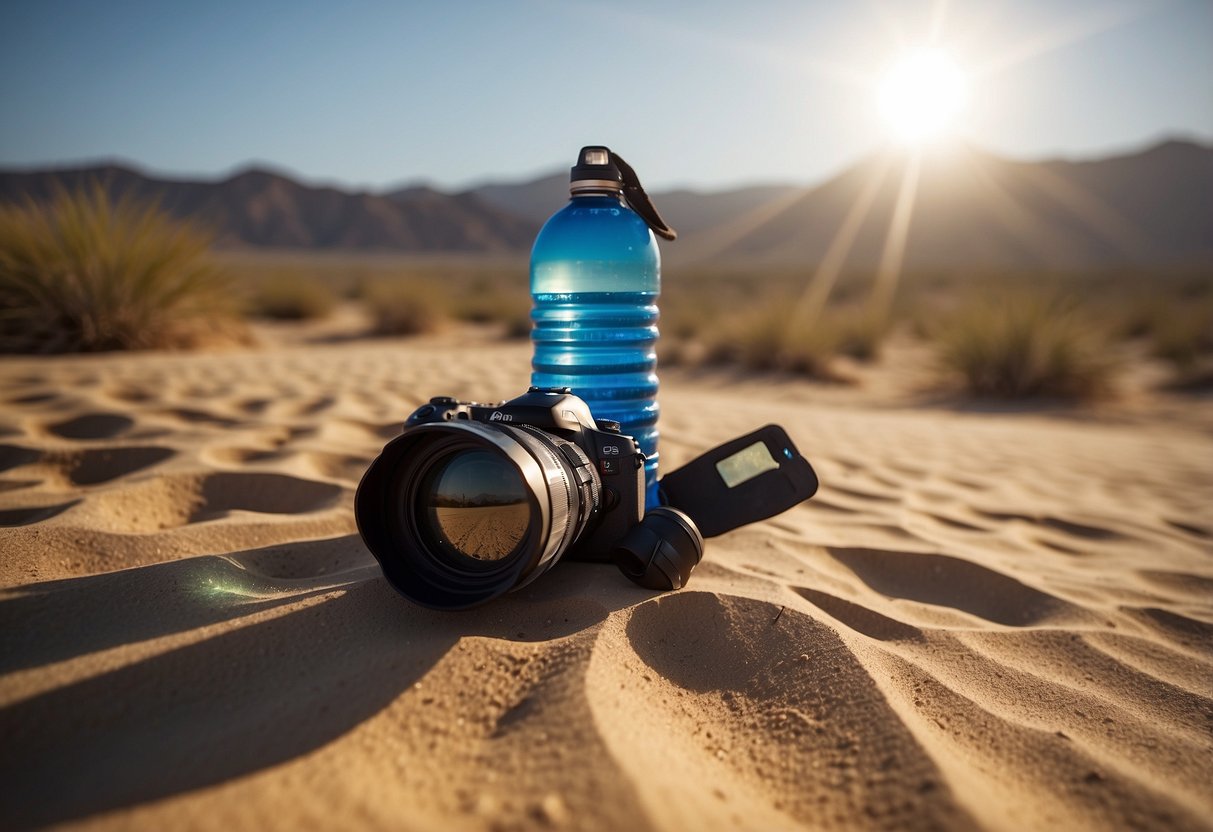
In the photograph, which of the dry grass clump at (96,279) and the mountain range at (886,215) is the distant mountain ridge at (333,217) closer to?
the mountain range at (886,215)

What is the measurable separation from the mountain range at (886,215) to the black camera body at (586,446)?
62.3 metres

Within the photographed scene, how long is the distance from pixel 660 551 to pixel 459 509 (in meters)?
0.49

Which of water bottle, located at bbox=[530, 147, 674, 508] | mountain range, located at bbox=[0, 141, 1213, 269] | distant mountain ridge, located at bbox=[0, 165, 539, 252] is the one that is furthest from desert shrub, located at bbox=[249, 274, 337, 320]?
distant mountain ridge, located at bbox=[0, 165, 539, 252]

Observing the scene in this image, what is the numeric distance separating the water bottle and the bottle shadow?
0.89m

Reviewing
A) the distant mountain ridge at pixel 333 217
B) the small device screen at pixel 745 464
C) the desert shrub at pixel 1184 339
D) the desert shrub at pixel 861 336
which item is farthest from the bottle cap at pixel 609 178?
the distant mountain ridge at pixel 333 217

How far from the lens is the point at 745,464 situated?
7.20ft

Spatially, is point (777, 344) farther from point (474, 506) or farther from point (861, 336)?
point (474, 506)

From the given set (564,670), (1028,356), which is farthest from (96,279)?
(1028,356)

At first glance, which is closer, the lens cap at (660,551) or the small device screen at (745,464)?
the lens cap at (660,551)

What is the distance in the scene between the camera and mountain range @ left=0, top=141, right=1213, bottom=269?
218ft

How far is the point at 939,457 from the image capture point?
13.5ft

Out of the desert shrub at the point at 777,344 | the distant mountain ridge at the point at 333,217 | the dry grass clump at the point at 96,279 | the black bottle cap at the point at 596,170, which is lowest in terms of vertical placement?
the desert shrub at the point at 777,344

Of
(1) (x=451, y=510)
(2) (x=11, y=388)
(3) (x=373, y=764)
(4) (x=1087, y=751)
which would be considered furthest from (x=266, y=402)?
(4) (x=1087, y=751)

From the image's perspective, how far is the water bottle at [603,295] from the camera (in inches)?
89.3
